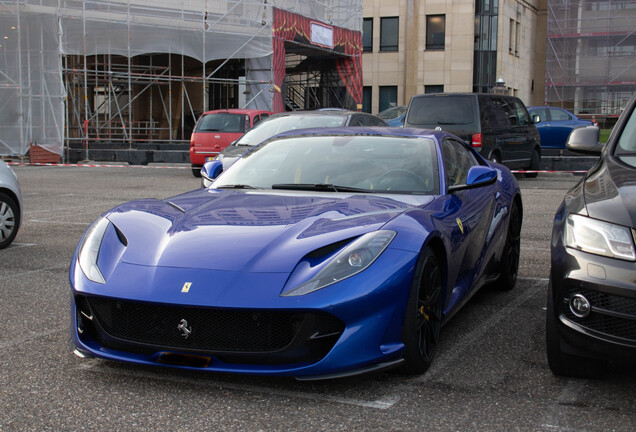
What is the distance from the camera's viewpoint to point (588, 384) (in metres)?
3.85

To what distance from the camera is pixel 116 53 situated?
28016 mm

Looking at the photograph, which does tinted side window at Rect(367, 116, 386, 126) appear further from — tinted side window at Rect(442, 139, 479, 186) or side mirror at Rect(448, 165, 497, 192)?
side mirror at Rect(448, 165, 497, 192)

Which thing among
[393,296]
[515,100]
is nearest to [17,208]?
[393,296]

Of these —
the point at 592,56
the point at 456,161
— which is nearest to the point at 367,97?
the point at 592,56

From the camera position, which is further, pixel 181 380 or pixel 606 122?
pixel 606 122

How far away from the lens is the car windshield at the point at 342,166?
188 inches

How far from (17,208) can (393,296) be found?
564cm

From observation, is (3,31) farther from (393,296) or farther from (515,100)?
(393,296)

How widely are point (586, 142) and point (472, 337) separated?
4.95 ft

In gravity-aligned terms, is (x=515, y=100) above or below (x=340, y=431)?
above

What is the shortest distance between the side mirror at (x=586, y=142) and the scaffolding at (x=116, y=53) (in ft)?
73.2

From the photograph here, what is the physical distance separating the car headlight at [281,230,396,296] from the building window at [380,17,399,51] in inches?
1953

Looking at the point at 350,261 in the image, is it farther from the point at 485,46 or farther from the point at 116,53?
the point at 485,46

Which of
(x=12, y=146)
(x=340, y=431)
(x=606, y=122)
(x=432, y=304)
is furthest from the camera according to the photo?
(x=606, y=122)
